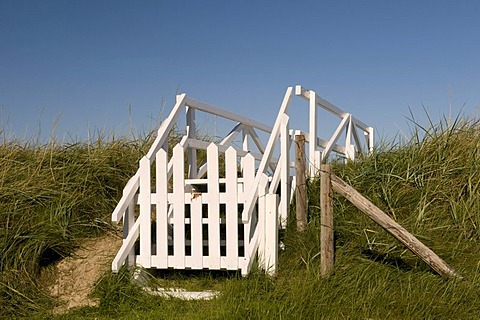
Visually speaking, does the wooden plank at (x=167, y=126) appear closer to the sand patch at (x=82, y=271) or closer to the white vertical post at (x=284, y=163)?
the white vertical post at (x=284, y=163)

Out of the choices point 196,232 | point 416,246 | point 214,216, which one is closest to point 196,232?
point 196,232

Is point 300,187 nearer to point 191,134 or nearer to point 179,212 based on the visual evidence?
point 179,212

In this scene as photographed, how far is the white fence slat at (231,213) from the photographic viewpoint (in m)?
7.64

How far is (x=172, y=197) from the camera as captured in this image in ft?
26.4

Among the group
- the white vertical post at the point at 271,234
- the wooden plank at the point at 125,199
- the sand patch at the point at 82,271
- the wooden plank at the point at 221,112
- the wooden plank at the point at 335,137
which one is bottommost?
the sand patch at the point at 82,271

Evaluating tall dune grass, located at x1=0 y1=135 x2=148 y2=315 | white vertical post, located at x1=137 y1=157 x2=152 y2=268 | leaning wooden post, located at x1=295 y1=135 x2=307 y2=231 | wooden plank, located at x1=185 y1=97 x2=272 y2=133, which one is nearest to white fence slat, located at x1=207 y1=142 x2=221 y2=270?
white vertical post, located at x1=137 y1=157 x2=152 y2=268

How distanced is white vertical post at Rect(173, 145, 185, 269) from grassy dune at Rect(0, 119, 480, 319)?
0.40 meters

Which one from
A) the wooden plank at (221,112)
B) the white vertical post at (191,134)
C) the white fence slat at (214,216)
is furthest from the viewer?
the white vertical post at (191,134)

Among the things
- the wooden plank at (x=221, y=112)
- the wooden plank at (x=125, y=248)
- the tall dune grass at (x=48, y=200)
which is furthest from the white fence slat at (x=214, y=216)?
the tall dune grass at (x=48, y=200)

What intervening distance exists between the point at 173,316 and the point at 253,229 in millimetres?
1582

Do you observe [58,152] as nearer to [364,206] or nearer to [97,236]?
[97,236]

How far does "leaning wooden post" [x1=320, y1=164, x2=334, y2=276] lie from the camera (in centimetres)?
738

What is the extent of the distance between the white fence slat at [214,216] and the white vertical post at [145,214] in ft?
2.57

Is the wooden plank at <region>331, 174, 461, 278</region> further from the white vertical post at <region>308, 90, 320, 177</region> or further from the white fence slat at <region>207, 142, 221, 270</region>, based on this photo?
the white vertical post at <region>308, 90, 320, 177</region>
